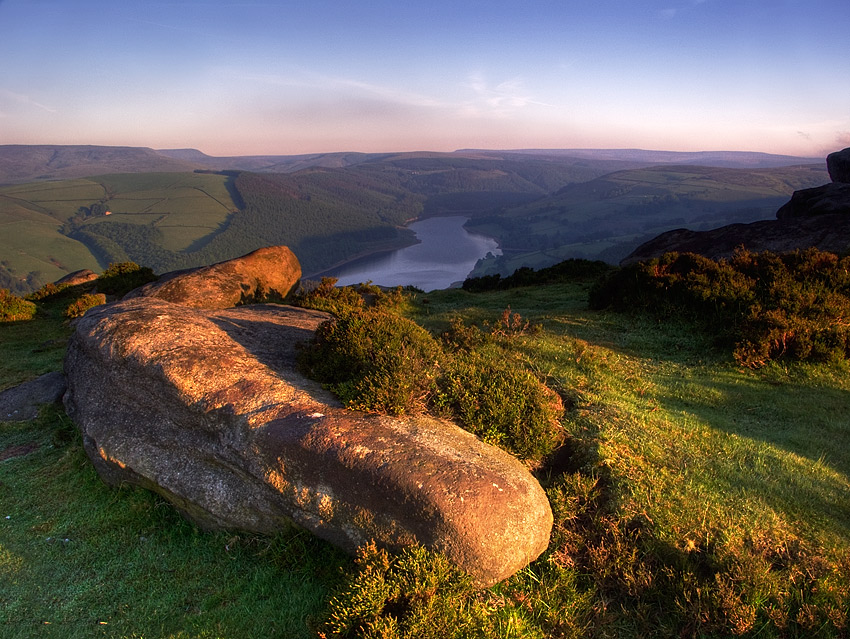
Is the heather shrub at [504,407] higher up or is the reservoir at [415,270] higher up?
the heather shrub at [504,407]

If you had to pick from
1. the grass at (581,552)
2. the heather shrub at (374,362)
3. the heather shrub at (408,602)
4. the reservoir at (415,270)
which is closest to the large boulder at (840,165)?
the grass at (581,552)

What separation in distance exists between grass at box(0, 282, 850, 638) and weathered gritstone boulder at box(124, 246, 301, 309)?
843 cm

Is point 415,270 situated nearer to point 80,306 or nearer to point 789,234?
point 789,234

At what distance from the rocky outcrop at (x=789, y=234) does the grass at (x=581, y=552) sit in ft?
41.8

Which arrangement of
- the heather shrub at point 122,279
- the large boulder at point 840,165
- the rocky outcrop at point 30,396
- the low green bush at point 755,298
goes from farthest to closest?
the large boulder at point 840,165 → the heather shrub at point 122,279 → the low green bush at point 755,298 → the rocky outcrop at point 30,396

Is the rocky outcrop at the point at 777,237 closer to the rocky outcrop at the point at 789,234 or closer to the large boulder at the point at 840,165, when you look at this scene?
the rocky outcrop at the point at 789,234

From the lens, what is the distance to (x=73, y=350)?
30.2 feet

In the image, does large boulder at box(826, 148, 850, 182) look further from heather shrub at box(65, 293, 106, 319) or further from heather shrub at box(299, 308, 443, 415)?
heather shrub at box(65, 293, 106, 319)

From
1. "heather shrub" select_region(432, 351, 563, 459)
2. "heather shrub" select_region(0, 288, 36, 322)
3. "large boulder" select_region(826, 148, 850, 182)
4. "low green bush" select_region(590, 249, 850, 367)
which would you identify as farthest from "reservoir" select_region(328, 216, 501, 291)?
"heather shrub" select_region(432, 351, 563, 459)

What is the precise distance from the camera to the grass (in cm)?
502

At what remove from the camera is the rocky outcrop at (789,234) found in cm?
1948

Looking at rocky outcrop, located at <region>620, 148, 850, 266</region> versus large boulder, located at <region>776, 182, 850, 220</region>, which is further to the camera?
large boulder, located at <region>776, 182, 850, 220</region>

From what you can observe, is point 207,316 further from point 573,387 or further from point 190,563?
point 573,387

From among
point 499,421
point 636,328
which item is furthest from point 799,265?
point 499,421
